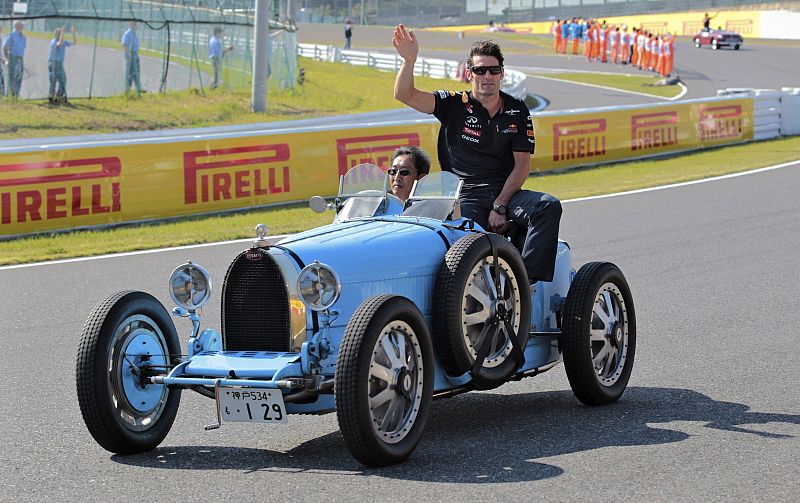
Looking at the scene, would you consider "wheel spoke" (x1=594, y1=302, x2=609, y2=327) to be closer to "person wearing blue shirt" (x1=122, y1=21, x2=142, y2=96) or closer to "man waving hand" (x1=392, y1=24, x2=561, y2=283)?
"man waving hand" (x1=392, y1=24, x2=561, y2=283)

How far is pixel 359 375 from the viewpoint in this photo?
20.0 feet

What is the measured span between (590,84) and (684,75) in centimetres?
515

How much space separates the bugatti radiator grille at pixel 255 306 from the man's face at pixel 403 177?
4.73 feet

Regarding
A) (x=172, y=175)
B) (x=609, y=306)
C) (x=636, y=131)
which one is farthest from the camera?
(x=636, y=131)

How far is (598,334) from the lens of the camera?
8.02 m

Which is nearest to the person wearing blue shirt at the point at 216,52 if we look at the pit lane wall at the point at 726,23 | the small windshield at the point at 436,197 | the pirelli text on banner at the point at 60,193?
the pirelli text on banner at the point at 60,193

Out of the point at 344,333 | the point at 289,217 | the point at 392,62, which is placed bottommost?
the point at 289,217

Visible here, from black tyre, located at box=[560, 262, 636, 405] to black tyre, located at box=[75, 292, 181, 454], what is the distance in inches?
87.4

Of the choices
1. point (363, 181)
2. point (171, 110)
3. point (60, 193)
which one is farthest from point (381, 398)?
point (171, 110)

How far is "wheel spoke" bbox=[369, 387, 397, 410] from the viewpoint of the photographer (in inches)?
250

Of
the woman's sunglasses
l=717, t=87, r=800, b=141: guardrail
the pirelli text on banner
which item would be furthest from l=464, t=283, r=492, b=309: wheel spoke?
l=717, t=87, r=800, b=141: guardrail

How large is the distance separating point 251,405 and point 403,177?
2081 mm

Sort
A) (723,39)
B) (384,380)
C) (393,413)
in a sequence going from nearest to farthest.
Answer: (384,380)
(393,413)
(723,39)

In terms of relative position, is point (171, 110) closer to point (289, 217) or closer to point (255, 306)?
point (289, 217)
